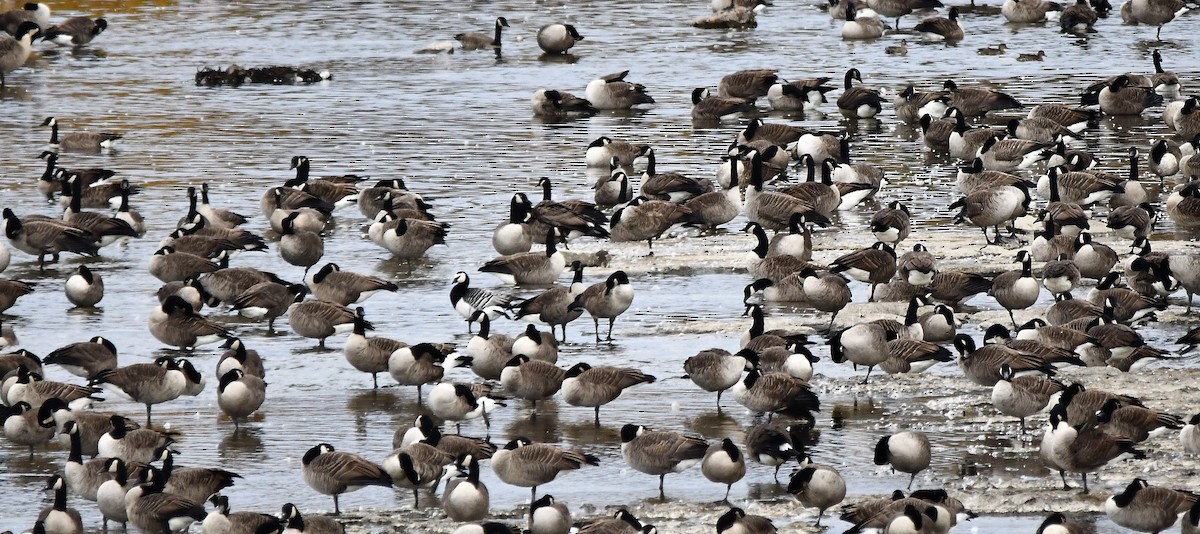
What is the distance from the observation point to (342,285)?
18750 mm

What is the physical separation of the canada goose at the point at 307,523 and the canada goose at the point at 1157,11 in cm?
3167

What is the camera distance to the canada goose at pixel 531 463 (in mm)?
13039

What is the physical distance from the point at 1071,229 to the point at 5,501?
13.4 m

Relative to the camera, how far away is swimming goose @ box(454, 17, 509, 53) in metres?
39.1

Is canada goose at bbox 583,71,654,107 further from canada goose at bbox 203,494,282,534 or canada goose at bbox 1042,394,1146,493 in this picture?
canada goose at bbox 203,494,282,534

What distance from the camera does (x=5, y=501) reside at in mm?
13266

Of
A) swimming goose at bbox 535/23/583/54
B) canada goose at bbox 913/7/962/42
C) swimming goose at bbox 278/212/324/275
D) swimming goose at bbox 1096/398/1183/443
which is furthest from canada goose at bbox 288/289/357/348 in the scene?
canada goose at bbox 913/7/962/42

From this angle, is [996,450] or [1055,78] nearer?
[996,450]

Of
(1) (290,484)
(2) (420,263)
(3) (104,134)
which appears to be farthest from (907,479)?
(3) (104,134)

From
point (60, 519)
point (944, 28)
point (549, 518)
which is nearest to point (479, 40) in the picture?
point (944, 28)

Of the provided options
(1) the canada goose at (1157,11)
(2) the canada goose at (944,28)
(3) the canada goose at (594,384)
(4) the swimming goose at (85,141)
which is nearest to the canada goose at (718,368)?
(3) the canada goose at (594,384)

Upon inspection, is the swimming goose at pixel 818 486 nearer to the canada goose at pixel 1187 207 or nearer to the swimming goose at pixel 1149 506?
the swimming goose at pixel 1149 506

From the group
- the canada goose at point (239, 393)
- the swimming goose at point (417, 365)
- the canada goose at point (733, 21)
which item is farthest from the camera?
the canada goose at point (733, 21)

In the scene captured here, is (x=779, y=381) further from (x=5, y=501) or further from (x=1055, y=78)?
(x=1055, y=78)
